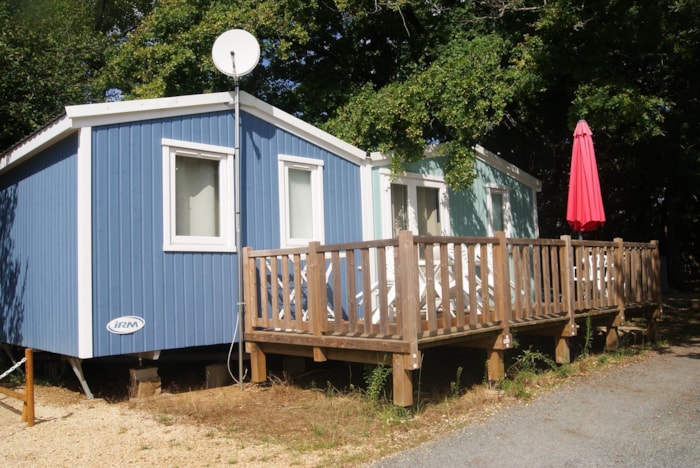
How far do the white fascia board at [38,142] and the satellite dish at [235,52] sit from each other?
6.84 feet

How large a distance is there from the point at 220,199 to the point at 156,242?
1.03 m

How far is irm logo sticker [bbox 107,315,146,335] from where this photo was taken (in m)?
7.00

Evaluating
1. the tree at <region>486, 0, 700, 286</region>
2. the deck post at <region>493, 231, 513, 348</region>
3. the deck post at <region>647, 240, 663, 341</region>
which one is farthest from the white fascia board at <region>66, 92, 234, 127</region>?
the deck post at <region>647, 240, 663, 341</region>

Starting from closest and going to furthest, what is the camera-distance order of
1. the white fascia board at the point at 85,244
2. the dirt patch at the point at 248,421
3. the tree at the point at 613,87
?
the dirt patch at the point at 248,421
the white fascia board at the point at 85,244
the tree at the point at 613,87

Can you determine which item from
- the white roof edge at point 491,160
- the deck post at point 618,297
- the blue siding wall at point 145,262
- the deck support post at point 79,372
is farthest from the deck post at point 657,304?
the deck support post at point 79,372

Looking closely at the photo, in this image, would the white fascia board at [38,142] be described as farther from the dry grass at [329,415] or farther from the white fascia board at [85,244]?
the dry grass at [329,415]

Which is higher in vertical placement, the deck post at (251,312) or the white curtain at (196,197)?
the white curtain at (196,197)

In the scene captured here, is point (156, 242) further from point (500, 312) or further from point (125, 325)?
point (500, 312)

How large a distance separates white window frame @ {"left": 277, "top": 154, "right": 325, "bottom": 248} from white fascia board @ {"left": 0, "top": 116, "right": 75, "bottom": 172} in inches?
106

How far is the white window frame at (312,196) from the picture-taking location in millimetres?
8695

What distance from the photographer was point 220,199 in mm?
8055

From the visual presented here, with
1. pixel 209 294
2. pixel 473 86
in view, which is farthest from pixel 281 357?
pixel 473 86

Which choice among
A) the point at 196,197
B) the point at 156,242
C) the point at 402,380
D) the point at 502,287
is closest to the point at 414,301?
the point at 402,380

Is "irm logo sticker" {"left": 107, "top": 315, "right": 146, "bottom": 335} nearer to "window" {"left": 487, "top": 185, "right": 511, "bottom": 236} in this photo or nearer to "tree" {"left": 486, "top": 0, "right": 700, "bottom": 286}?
"window" {"left": 487, "top": 185, "right": 511, "bottom": 236}
